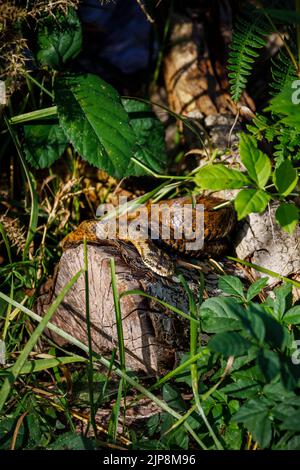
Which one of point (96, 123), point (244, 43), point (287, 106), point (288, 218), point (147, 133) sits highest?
point (244, 43)

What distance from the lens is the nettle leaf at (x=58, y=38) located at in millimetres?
2855

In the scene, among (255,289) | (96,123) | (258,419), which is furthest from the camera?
(96,123)

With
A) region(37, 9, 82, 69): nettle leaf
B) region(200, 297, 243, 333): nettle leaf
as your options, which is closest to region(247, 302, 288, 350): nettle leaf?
region(200, 297, 243, 333): nettle leaf

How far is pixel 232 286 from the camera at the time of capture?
2246mm

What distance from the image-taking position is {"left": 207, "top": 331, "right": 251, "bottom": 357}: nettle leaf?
171cm

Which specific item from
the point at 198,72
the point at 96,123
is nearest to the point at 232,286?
the point at 96,123

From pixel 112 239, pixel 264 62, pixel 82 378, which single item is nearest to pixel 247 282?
pixel 112 239

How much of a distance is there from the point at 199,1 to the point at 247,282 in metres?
2.41

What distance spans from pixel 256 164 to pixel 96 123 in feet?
3.57

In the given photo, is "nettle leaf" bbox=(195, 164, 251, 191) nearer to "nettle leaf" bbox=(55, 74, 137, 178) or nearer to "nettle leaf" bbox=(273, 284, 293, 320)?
"nettle leaf" bbox=(273, 284, 293, 320)

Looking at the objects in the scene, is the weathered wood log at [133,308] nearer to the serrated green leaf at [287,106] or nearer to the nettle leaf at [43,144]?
the nettle leaf at [43,144]

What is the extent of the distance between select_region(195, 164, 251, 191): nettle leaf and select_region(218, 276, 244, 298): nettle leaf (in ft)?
1.79

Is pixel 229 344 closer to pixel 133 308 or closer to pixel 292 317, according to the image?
pixel 292 317

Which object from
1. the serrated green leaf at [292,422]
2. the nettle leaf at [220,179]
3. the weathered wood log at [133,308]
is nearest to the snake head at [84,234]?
the weathered wood log at [133,308]
